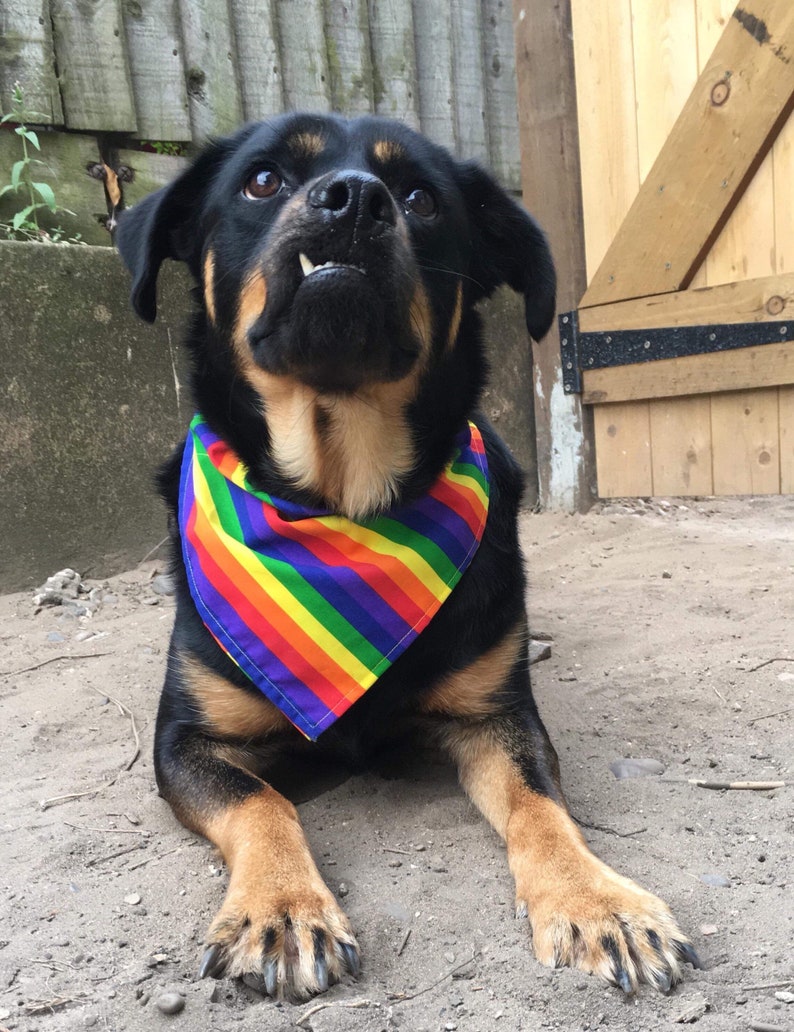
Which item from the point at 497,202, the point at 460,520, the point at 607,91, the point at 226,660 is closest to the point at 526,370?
the point at 607,91

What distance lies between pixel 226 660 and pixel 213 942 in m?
0.80

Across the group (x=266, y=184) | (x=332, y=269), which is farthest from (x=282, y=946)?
(x=266, y=184)

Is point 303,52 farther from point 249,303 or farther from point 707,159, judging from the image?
point 249,303

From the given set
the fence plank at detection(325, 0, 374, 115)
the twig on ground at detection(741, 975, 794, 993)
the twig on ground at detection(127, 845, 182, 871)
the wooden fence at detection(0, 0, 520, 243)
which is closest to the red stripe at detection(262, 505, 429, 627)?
the twig on ground at detection(127, 845, 182, 871)

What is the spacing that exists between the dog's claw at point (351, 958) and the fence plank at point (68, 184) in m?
3.70

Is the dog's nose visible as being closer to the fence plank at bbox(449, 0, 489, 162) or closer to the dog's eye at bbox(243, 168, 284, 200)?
the dog's eye at bbox(243, 168, 284, 200)

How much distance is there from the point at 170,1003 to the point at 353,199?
153 cm

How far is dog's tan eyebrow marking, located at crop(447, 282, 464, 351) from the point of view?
2.32m

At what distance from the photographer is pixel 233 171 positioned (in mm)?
2309

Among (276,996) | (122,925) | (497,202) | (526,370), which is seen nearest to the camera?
(276,996)

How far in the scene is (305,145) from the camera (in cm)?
222

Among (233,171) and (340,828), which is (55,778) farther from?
(233,171)

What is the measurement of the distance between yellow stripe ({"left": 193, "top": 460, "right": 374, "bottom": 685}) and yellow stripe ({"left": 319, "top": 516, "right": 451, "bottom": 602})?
0.66 feet

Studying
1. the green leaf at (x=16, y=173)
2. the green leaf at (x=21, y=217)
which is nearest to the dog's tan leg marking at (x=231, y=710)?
the green leaf at (x=21, y=217)
